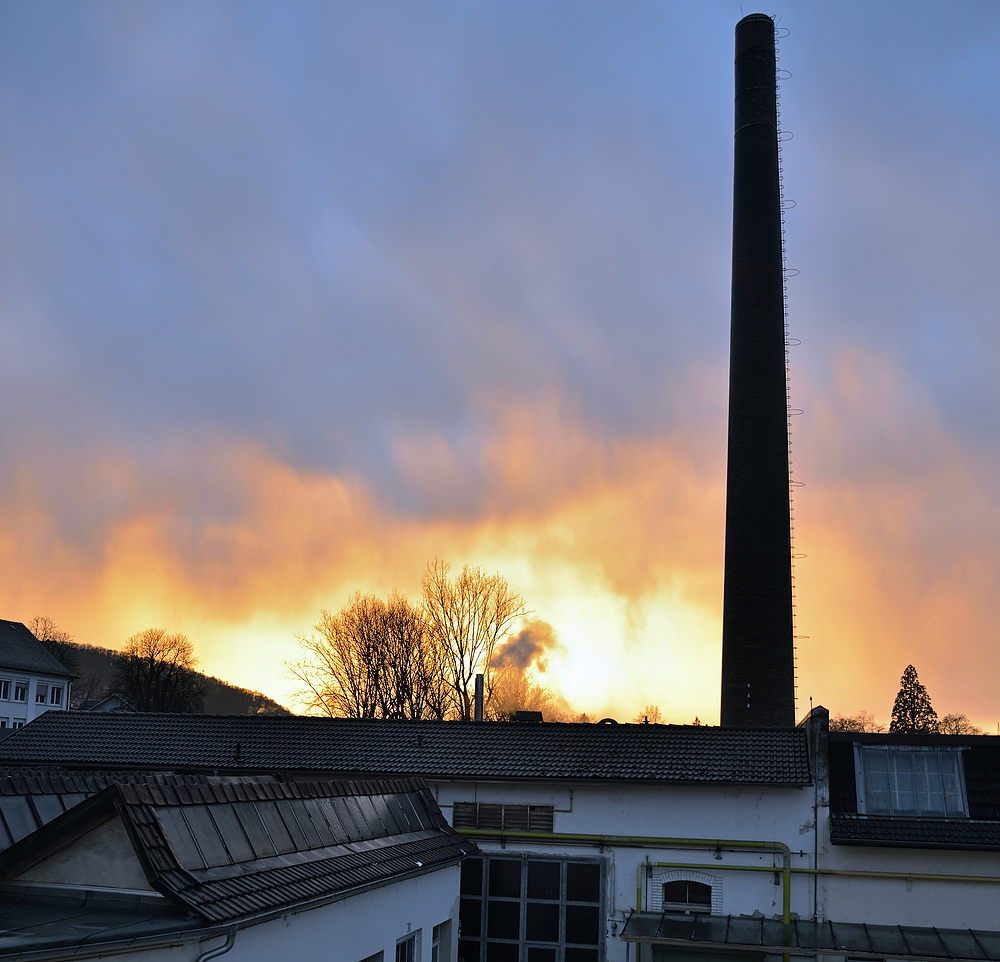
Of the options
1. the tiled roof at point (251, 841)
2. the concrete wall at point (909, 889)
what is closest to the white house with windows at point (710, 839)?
the concrete wall at point (909, 889)

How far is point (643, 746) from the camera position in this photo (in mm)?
19312

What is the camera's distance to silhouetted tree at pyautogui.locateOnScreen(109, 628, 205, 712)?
2913 inches

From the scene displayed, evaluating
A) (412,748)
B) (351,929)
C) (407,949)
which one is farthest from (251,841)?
(412,748)

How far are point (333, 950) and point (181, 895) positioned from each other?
9.89ft

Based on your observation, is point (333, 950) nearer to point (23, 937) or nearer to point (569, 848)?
point (23, 937)

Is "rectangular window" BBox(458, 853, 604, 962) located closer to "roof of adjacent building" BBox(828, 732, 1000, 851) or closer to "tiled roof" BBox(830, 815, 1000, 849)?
"tiled roof" BBox(830, 815, 1000, 849)

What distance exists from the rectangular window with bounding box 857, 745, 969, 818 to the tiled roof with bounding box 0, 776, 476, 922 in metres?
8.05

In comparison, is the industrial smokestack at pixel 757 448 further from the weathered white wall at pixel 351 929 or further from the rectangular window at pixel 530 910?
the weathered white wall at pixel 351 929

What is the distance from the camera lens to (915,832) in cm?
1692

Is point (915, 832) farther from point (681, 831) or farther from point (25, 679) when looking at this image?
point (25, 679)

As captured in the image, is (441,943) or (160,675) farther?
(160,675)

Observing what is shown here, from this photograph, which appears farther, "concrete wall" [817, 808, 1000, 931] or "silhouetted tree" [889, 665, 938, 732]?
"silhouetted tree" [889, 665, 938, 732]

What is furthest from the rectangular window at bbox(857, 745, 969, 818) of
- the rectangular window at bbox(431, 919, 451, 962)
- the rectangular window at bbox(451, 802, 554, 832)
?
the rectangular window at bbox(431, 919, 451, 962)

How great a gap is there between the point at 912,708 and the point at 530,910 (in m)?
53.9
